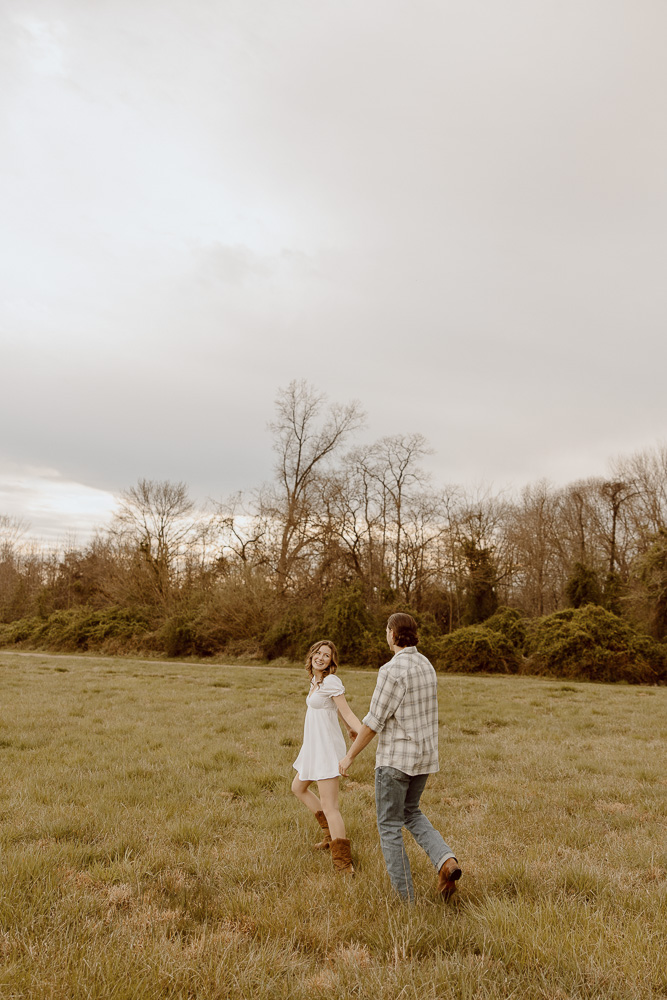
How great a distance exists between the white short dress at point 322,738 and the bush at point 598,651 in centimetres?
1696

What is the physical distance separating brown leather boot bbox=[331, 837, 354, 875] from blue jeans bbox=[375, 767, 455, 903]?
0.61 meters

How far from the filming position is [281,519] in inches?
1193

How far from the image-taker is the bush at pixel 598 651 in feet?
63.9

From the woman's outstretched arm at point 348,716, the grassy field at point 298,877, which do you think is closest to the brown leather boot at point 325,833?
the grassy field at point 298,877

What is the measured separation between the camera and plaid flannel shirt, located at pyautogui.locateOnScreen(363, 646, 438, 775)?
3.84 m

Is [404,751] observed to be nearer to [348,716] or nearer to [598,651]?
[348,716]

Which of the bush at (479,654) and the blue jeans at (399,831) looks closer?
the blue jeans at (399,831)

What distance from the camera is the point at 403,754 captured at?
3811mm

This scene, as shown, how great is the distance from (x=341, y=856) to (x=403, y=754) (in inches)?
48.1

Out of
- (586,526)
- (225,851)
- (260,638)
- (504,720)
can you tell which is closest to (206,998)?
(225,851)

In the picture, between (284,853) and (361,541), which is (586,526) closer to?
(361,541)

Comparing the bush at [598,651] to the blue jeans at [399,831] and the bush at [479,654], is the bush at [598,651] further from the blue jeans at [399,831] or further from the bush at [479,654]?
the blue jeans at [399,831]

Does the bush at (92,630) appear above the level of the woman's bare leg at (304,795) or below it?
above

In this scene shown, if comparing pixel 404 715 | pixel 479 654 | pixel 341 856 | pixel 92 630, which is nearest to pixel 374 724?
pixel 404 715
